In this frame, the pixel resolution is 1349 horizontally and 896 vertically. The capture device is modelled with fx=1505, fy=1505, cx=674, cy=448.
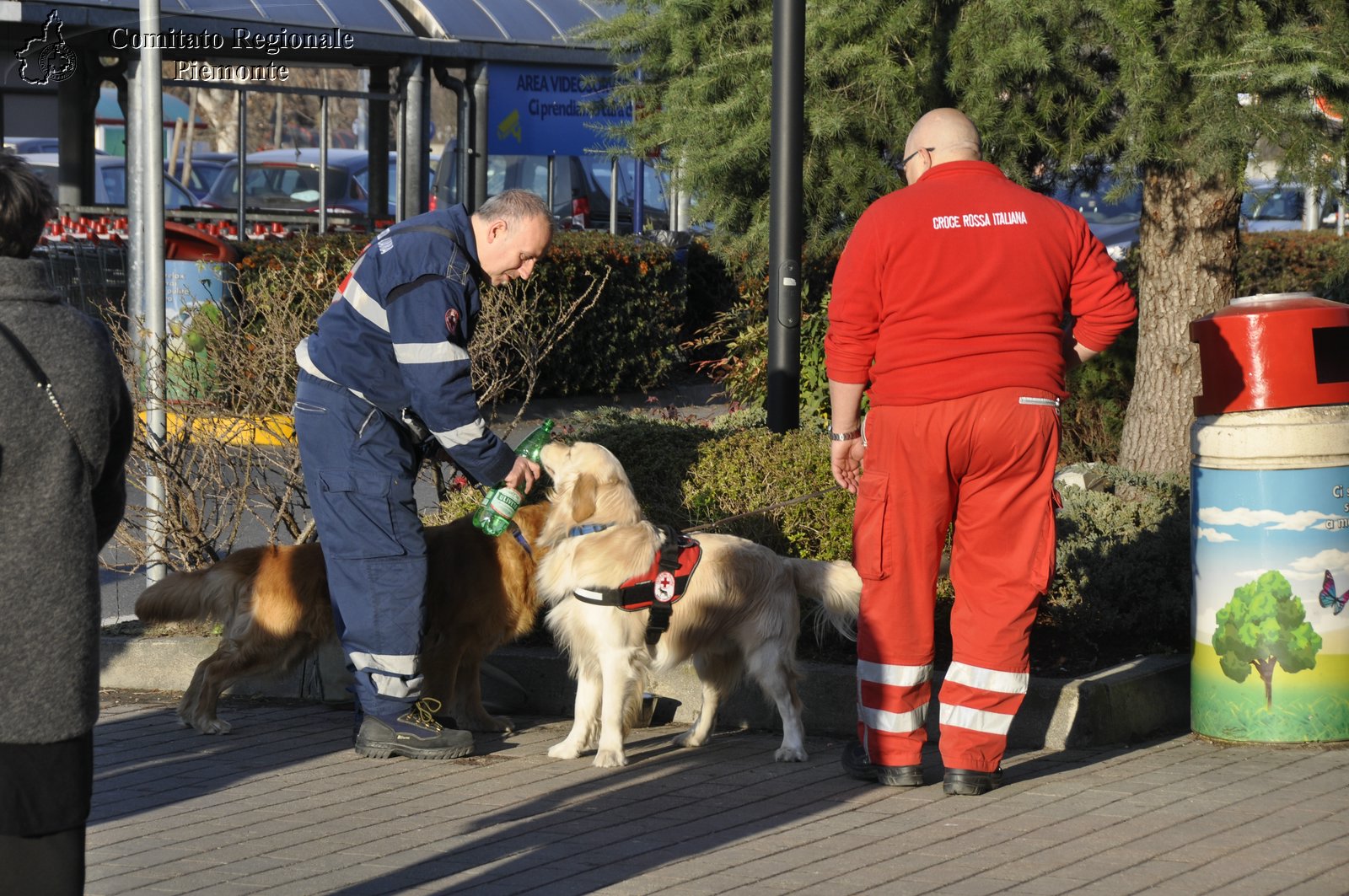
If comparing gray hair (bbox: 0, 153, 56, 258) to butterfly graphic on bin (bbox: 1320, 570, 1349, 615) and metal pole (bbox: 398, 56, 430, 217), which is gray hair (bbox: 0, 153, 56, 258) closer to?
butterfly graphic on bin (bbox: 1320, 570, 1349, 615)

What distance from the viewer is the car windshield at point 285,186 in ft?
77.9

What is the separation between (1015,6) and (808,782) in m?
3.81

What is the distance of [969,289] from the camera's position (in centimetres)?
475

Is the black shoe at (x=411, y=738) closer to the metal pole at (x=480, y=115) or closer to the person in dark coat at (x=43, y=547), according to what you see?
the person in dark coat at (x=43, y=547)

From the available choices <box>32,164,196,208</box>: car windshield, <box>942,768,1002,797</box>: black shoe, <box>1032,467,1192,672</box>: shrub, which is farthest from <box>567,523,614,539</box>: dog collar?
<box>32,164,196,208</box>: car windshield

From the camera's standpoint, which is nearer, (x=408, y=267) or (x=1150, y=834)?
(x=1150, y=834)

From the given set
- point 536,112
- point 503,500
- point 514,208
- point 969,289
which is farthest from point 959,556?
point 536,112

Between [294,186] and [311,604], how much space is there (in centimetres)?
1945

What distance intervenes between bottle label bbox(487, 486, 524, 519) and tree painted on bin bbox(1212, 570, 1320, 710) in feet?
8.33

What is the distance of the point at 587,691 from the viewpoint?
18.2ft

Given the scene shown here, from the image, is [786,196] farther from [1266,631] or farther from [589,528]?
[1266,631]

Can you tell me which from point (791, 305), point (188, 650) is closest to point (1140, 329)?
point (791, 305)

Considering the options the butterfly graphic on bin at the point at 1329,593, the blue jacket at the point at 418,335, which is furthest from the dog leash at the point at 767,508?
the butterfly graphic on bin at the point at 1329,593

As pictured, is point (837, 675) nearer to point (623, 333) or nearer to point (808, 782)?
point (808, 782)
